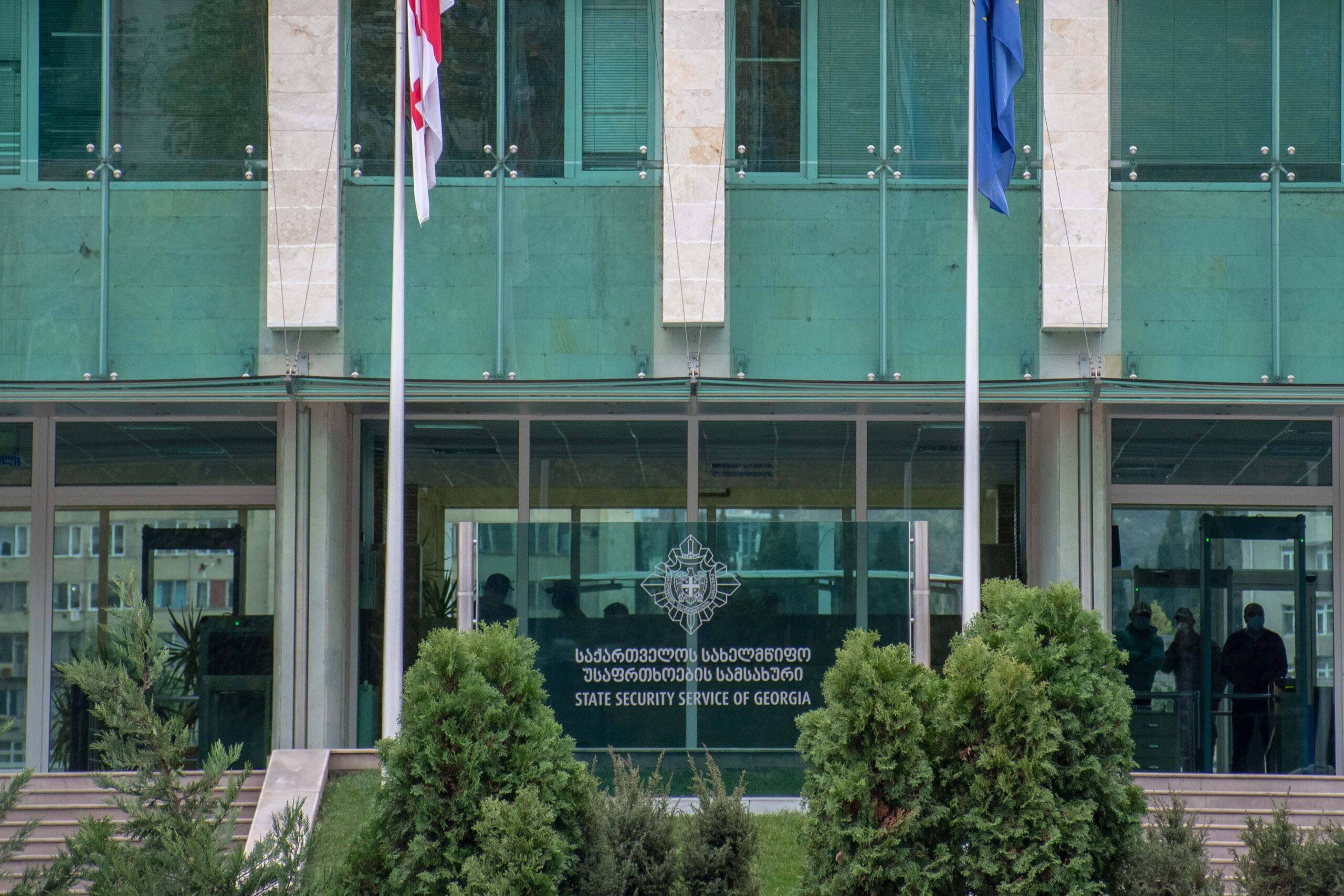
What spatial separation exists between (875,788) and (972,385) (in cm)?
552

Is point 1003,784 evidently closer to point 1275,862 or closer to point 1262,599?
point 1275,862

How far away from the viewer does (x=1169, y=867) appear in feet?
32.2

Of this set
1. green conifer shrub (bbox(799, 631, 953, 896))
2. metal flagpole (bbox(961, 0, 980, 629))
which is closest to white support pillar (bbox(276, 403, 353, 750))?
metal flagpole (bbox(961, 0, 980, 629))

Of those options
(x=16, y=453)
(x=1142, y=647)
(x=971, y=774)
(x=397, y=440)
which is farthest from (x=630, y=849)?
(x=16, y=453)

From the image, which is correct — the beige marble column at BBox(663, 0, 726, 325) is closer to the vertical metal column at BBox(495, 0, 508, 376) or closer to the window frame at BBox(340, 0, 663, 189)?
the window frame at BBox(340, 0, 663, 189)

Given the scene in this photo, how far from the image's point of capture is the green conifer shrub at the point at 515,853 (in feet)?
28.8

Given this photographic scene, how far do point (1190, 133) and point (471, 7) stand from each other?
7.98 meters

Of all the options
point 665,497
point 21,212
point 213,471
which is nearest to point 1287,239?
point 665,497

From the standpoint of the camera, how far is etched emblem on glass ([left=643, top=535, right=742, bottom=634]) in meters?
14.2

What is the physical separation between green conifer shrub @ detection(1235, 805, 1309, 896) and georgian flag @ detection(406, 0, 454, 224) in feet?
29.9

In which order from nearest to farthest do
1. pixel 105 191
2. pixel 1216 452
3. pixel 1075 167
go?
pixel 1075 167, pixel 105 191, pixel 1216 452

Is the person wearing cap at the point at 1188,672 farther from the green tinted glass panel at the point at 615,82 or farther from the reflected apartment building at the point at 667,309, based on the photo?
the green tinted glass panel at the point at 615,82

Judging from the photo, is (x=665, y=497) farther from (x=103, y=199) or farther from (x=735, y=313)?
(x=103, y=199)

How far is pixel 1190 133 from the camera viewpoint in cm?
1611
